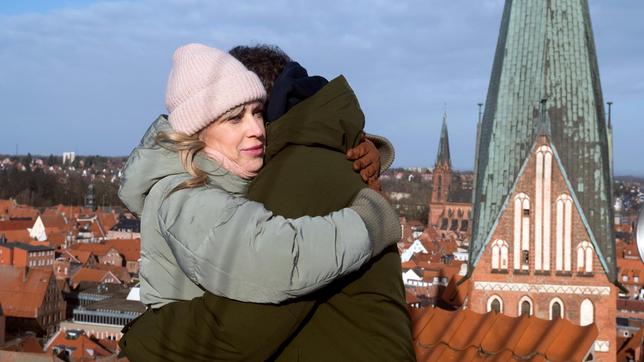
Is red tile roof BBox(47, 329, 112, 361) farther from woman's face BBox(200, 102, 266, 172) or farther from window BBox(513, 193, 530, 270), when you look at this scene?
woman's face BBox(200, 102, 266, 172)

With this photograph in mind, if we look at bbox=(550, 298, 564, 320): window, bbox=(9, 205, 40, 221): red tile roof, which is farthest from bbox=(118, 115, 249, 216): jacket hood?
bbox=(9, 205, 40, 221): red tile roof

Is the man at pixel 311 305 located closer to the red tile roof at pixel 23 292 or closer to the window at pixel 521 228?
the window at pixel 521 228

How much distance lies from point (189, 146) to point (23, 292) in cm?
Answer: 3943

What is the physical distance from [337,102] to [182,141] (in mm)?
306

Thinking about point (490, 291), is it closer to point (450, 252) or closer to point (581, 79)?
point (581, 79)

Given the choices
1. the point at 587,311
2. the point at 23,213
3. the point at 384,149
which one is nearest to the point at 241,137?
the point at 384,149

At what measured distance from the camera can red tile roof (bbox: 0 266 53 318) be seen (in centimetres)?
3853

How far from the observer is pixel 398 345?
1.76 m

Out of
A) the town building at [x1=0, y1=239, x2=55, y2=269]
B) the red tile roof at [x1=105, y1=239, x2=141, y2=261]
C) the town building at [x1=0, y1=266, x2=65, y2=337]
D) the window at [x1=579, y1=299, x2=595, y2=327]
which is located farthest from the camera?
the red tile roof at [x1=105, y1=239, x2=141, y2=261]

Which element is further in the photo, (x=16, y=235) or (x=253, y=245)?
(x=16, y=235)

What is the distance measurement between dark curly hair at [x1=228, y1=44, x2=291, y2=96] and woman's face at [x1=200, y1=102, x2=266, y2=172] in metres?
0.15

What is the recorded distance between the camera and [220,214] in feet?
5.54

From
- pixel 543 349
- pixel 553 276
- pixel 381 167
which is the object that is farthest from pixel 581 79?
pixel 381 167

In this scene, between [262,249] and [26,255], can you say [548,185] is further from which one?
[26,255]
